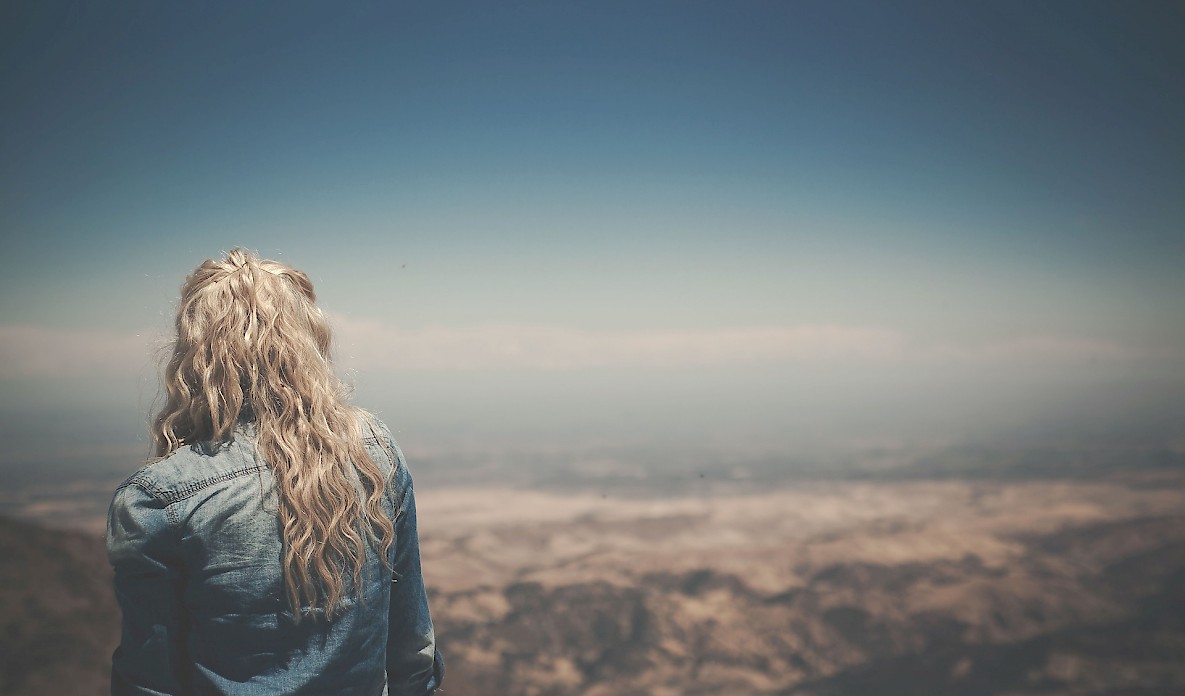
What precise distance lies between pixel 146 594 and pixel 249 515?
252 mm

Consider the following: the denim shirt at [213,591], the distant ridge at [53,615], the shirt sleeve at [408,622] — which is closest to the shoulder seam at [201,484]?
the denim shirt at [213,591]

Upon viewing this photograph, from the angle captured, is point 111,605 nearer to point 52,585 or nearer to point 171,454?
point 52,585

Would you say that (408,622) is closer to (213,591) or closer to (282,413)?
(213,591)

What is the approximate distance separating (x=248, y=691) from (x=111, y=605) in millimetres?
4543

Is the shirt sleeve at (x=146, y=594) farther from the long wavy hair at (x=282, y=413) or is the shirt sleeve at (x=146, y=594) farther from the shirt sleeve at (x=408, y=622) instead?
the shirt sleeve at (x=408, y=622)

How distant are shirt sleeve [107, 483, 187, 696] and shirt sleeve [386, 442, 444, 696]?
0.49 meters

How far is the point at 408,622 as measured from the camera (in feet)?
5.54

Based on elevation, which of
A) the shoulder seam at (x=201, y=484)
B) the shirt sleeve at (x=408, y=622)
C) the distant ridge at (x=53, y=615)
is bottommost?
the distant ridge at (x=53, y=615)

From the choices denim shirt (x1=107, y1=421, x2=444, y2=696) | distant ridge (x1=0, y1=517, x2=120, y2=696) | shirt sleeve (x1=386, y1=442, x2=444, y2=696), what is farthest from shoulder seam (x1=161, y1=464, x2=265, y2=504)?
distant ridge (x1=0, y1=517, x2=120, y2=696)

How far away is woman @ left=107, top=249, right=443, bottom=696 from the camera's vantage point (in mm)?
1294

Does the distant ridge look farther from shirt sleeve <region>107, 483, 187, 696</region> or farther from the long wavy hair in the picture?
the long wavy hair

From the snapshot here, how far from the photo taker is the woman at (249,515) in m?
1.29

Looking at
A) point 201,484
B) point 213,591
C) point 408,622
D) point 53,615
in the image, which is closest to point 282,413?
point 201,484

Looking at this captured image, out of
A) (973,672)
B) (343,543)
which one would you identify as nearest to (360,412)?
(343,543)
